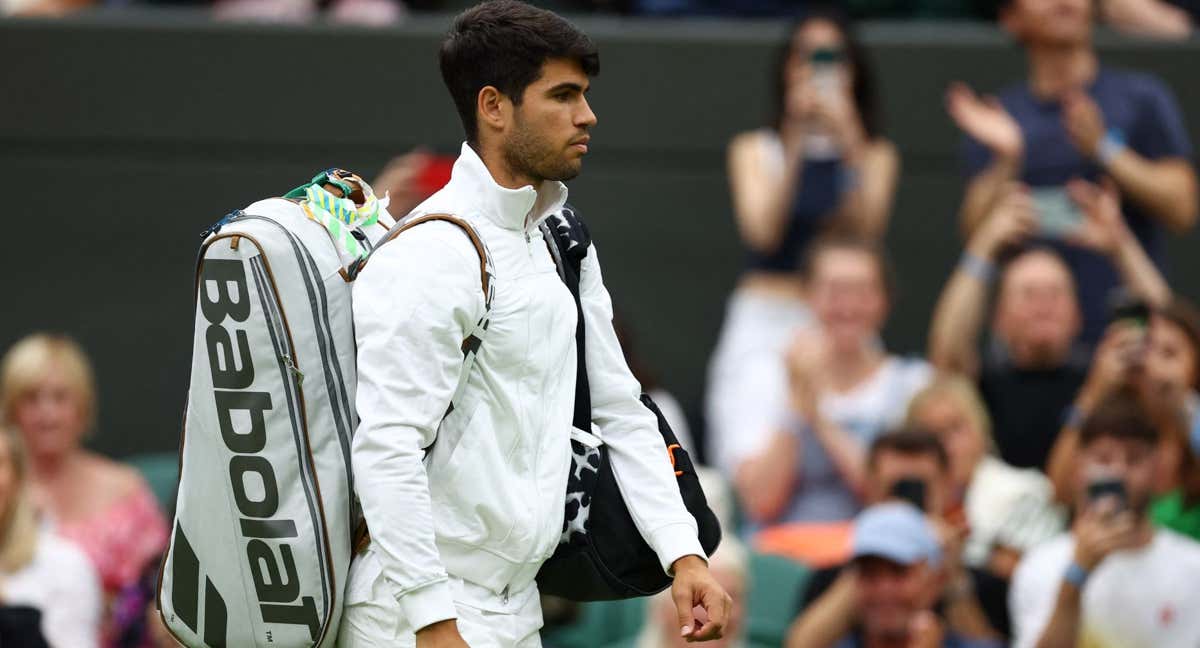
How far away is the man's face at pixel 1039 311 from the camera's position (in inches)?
228

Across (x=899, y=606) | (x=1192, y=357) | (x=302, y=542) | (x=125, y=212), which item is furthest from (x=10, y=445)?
(x=1192, y=357)

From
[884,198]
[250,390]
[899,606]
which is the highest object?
[250,390]

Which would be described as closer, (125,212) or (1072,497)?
(1072,497)

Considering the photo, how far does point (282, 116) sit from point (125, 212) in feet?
2.32

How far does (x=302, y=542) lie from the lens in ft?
8.96

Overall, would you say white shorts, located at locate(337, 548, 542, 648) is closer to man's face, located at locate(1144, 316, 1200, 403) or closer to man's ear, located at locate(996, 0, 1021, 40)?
man's face, located at locate(1144, 316, 1200, 403)

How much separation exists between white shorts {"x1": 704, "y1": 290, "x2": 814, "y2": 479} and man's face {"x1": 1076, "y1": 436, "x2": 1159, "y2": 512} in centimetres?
115

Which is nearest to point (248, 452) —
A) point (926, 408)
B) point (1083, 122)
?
point (926, 408)

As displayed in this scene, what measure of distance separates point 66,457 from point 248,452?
3.49 metres

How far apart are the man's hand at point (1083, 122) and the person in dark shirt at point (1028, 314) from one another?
12cm

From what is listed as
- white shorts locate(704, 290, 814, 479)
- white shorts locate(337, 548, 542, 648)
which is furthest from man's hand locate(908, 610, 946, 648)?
white shorts locate(337, 548, 542, 648)

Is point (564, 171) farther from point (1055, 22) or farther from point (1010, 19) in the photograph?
point (1010, 19)

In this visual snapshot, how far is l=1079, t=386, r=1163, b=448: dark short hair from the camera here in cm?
499

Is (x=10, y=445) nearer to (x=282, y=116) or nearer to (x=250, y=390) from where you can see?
(x=282, y=116)
